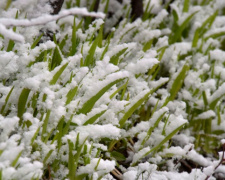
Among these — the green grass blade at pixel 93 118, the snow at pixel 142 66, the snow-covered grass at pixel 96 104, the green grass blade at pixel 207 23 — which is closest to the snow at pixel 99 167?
the snow-covered grass at pixel 96 104

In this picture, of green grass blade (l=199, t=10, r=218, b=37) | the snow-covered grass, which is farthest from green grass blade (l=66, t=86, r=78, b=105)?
green grass blade (l=199, t=10, r=218, b=37)

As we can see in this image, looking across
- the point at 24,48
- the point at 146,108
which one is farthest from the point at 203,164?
the point at 24,48

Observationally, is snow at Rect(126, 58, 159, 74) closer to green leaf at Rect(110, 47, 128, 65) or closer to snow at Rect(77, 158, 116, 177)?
green leaf at Rect(110, 47, 128, 65)

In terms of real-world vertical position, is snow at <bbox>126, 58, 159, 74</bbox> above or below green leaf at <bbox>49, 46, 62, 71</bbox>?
below

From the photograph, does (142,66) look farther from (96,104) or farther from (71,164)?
(71,164)

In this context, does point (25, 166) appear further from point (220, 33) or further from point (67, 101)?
point (220, 33)

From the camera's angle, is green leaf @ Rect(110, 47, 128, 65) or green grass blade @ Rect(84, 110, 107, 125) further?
green leaf @ Rect(110, 47, 128, 65)

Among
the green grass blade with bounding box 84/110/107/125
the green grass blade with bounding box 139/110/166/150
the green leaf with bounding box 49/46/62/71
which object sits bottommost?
the green grass blade with bounding box 139/110/166/150

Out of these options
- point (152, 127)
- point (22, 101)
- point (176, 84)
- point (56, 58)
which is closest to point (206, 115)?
point (176, 84)

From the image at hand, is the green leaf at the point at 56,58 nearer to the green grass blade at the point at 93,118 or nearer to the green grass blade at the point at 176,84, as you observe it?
the green grass blade at the point at 93,118
